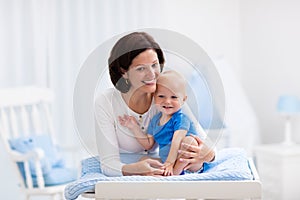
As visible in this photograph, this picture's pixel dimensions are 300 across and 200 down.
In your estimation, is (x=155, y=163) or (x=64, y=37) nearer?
(x=155, y=163)

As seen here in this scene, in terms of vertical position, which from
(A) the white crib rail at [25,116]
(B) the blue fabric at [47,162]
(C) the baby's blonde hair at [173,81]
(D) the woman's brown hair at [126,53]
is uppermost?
(D) the woman's brown hair at [126,53]

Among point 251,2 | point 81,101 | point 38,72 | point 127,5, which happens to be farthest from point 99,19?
point 81,101

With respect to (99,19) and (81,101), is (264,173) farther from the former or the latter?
(81,101)

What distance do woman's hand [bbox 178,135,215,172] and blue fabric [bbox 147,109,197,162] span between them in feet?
0.14

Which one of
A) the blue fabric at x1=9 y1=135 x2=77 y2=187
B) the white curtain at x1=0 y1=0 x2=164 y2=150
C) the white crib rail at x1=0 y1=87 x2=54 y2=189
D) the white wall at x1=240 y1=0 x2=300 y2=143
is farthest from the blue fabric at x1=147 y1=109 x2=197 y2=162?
the white wall at x1=240 y1=0 x2=300 y2=143

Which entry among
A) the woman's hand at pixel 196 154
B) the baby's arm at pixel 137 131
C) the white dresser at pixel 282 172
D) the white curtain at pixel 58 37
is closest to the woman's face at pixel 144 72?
the baby's arm at pixel 137 131

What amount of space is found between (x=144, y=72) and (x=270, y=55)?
303 cm

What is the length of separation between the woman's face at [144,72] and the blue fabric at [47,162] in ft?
5.35

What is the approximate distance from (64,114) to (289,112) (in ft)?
5.12

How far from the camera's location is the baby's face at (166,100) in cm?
174

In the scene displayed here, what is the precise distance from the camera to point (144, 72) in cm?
172

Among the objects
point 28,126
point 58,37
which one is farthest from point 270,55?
point 28,126

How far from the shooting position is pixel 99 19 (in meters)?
4.11

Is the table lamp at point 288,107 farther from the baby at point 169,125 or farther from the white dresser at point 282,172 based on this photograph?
the baby at point 169,125
